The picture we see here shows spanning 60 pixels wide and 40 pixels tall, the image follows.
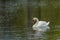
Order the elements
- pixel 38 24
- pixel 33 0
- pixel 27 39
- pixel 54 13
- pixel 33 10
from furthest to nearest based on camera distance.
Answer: pixel 33 0 < pixel 33 10 < pixel 54 13 < pixel 38 24 < pixel 27 39

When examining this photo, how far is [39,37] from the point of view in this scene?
441 cm

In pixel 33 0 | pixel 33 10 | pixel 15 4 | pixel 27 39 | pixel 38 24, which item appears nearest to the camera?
pixel 27 39

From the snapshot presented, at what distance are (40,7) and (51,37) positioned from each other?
20.4 feet

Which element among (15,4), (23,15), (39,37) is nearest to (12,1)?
(15,4)

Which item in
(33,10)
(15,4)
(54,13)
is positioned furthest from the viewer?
(15,4)

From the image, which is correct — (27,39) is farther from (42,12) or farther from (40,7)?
(40,7)

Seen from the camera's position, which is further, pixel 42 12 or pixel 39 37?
pixel 42 12

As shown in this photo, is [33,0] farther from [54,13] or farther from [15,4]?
[54,13]

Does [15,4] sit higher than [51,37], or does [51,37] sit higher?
[51,37]

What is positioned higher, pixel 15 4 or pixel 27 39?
pixel 27 39

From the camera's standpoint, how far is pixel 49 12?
9469mm

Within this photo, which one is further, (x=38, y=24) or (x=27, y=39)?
(x=38, y=24)

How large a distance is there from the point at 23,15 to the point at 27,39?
510 cm

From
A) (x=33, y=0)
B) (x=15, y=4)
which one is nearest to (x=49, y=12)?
(x=15, y=4)
